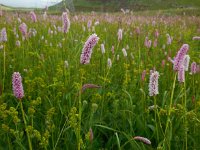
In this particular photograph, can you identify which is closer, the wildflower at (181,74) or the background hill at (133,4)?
the wildflower at (181,74)

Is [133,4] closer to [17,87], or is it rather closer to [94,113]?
[94,113]

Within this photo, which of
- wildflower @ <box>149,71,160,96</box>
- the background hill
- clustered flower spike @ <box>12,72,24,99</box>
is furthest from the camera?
the background hill

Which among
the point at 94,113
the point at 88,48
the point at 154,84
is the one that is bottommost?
the point at 94,113

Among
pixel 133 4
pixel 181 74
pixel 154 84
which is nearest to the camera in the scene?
pixel 154 84

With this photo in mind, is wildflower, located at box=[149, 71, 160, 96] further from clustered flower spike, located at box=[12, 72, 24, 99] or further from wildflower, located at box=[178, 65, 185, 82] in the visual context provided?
clustered flower spike, located at box=[12, 72, 24, 99]

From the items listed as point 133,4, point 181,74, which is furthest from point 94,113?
point 133,4

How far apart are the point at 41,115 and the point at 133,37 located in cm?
475

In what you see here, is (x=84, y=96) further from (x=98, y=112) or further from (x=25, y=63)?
(x=25, y=63)

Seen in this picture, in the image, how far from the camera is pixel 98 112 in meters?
2.90

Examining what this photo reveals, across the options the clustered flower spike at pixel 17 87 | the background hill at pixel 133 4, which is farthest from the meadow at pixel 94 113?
the background hill at pixel 133 4

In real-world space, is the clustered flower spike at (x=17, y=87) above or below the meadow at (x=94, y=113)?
above

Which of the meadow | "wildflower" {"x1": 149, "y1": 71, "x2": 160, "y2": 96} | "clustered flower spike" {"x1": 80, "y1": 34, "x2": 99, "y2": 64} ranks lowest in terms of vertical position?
the meadow

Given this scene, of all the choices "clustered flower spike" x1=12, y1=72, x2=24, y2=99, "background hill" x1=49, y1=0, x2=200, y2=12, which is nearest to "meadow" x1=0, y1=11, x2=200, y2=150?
"clustered flower spike" x1=12, y1=72, x2=24, y2=99

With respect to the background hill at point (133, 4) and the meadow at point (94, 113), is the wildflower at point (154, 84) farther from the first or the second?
the background hill at point (133, 4)
